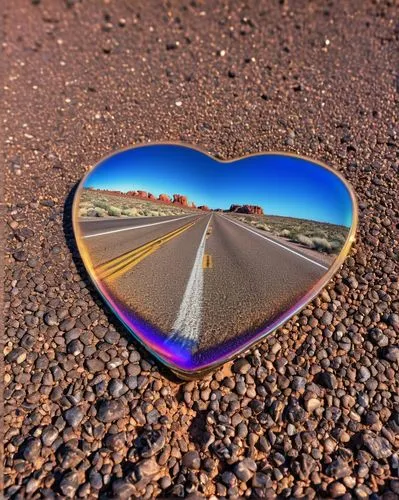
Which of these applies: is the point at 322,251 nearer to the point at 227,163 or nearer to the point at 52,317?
the point at 227,163

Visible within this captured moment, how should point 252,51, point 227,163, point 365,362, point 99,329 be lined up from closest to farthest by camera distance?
point 365,362 < point 99,329 < point 227,163 < point 252,51

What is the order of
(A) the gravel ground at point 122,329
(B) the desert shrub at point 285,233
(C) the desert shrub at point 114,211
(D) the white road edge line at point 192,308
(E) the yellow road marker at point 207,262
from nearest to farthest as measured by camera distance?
(A) the gravel ground at point 122,329, (D) the white road edge line at point 192,308, (E) the yellow road marker at point 207,262, (B) the desert shrub at point 285,233, (C) the desert shrub at point 114,211

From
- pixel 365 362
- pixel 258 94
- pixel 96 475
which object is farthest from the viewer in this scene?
pixel 258 94

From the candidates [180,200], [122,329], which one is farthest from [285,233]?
[122,329]

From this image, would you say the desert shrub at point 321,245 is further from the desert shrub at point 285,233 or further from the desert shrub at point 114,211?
the desert shrub at point 114,211

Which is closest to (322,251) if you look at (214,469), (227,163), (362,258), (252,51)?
(362,258)

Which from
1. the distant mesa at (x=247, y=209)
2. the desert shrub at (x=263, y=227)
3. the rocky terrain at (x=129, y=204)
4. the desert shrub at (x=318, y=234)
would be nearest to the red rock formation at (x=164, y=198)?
the rocky terrain at (x=129, y=204)
